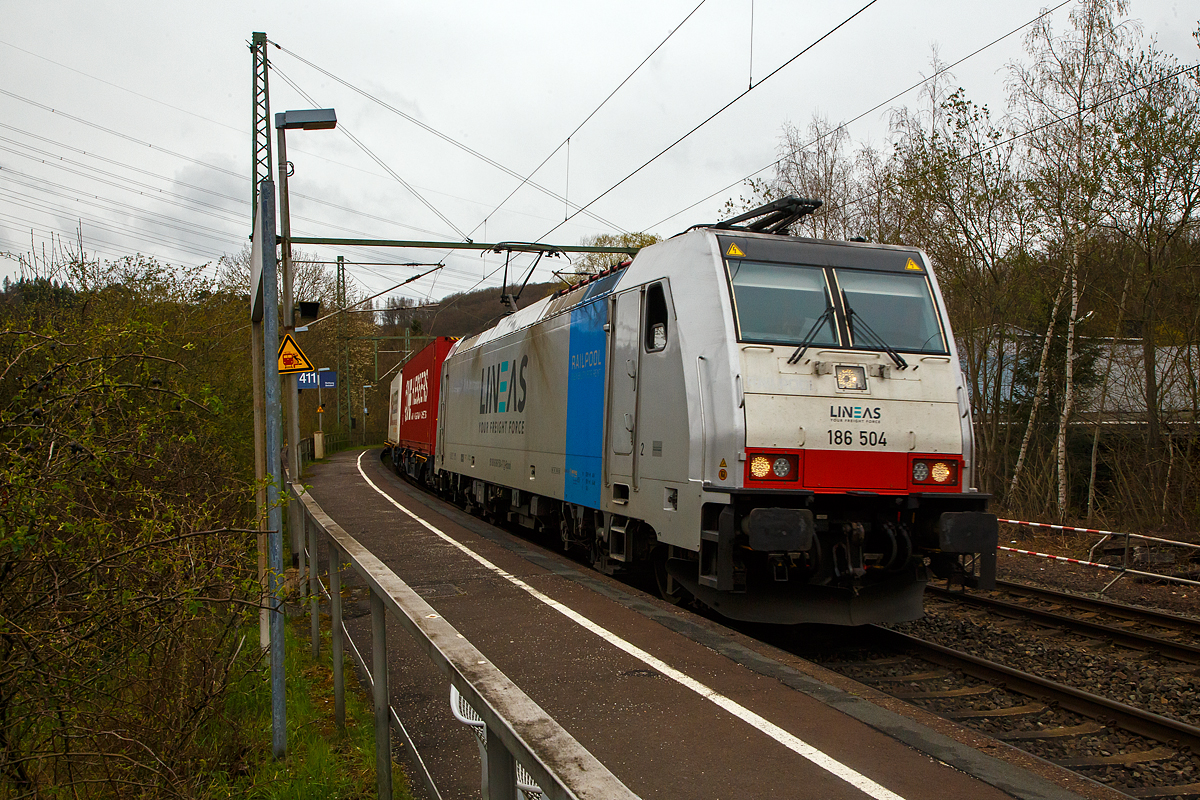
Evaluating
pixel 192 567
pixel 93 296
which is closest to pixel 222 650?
pixel 192 567

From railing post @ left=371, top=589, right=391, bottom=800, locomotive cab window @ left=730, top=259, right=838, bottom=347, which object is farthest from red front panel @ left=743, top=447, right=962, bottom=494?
railing post @ left=371, top=589, right=391, bottom=800

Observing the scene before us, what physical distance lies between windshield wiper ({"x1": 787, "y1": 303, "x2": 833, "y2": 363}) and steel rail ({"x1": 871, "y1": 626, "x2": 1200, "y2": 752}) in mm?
2546

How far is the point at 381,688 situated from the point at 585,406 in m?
5.99

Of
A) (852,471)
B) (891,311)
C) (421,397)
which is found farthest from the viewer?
(421,397)

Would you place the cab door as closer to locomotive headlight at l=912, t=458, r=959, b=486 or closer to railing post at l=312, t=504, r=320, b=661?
locomotive headlight at l=912, t=458, r=959, b=486

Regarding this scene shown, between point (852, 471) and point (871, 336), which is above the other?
point (871, 336)

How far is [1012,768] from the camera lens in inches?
155

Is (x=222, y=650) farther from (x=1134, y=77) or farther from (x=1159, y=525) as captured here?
(x=1134, y=77)

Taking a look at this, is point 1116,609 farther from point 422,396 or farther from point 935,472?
point 422,396

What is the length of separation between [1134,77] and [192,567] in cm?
1749

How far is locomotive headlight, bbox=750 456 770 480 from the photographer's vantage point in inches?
249

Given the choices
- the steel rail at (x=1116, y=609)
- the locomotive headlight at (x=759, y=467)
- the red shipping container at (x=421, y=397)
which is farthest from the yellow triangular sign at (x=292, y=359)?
the steel rail at (x=1116, y=609)

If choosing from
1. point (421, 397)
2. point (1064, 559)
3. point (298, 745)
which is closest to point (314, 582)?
point (298, 745)

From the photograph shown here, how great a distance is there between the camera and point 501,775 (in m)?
1.91
